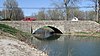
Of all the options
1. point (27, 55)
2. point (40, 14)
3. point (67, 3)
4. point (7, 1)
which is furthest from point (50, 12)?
point (27, 55)

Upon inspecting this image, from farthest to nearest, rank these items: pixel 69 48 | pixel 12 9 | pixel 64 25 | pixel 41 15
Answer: pixel 41 15
pixel 12 9
pixel 64 25
pixel 69 48

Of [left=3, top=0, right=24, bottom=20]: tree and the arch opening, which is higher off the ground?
[left=3, top=0, right=24, bottom=20]: tree

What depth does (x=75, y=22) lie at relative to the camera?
168 feet

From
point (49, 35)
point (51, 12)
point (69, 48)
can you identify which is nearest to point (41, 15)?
point (51, 12)

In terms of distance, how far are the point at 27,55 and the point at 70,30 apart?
121ft

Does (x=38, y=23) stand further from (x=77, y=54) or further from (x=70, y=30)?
(x=77, y=54)

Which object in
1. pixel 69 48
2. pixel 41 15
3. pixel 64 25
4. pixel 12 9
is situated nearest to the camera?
pixel 69 48

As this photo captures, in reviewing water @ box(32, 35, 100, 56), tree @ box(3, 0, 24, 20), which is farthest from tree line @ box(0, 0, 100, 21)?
water @ box(32, 35, 100, 56)

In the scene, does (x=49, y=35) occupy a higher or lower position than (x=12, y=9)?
lower

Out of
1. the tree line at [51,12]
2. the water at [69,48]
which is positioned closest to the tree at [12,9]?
the tree line at [51,12]

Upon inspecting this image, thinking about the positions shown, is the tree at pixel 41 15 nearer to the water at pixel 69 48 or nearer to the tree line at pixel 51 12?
the tree line at pixel 51 12

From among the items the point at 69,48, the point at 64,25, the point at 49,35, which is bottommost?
the point at 49,35

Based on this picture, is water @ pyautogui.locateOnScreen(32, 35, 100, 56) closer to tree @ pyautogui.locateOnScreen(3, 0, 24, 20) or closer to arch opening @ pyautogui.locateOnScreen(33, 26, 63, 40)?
arch opening @ pyautogui.locateOnScreen(33, 26, 63, 40)

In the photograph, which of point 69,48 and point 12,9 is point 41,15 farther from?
point 69,48
